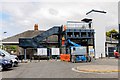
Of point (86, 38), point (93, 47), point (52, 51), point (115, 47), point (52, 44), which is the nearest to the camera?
point (52, 51)

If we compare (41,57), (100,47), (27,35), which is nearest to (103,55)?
(100,47)

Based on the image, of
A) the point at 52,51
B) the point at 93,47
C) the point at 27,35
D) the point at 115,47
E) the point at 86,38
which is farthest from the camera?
the point at 27,35

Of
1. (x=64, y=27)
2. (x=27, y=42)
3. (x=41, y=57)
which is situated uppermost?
(x=64, y=27)

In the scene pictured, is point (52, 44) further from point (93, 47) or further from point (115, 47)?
point (115, 47)

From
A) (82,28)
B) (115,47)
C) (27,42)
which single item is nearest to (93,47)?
(82,28)

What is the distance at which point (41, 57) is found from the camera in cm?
4688

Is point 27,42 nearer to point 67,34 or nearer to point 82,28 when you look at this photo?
point 67,34

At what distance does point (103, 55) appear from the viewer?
5250cm

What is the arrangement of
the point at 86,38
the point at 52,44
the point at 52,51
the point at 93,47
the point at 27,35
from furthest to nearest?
1. the point at 27,35
2. the point at 52,44
3. the point at 93,47
4. the point at 86,38
5. the point at 52,51

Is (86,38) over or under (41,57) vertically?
over

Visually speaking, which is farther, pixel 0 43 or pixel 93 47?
pixel 0 43

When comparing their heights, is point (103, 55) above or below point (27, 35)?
below

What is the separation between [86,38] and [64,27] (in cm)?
488

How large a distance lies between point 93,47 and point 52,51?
10619mm
